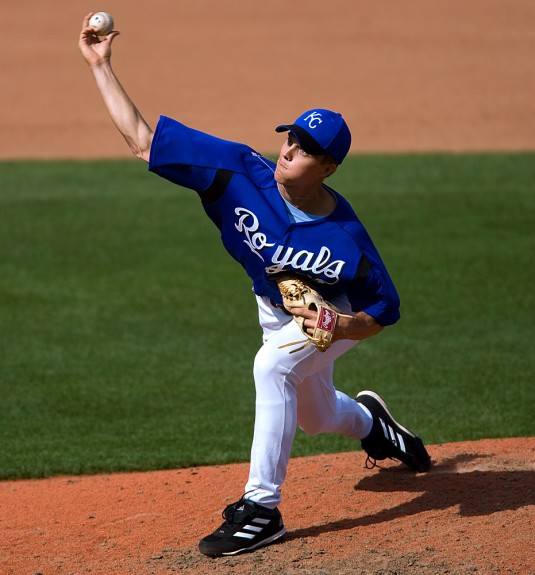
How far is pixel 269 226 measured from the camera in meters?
4.11

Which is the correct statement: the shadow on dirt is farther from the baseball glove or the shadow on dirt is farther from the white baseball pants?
the baseball glove

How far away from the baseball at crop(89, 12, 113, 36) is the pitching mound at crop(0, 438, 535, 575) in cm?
209

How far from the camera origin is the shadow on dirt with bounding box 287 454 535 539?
446cm

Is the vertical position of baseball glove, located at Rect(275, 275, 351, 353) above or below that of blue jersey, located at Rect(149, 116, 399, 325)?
below

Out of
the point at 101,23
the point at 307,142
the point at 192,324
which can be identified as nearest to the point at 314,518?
the point at 307,142

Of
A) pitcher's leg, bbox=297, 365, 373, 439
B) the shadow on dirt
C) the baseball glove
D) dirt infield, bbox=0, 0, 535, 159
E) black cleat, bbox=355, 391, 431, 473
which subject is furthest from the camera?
dirt infield, bbox=0, 0, 535, 159

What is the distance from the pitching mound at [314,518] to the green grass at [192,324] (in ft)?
2.02

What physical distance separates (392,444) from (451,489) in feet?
1.24

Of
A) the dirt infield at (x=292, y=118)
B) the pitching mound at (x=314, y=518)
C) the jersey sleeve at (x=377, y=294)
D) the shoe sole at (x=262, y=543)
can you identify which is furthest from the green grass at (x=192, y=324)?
the jersey sleeve at (x=377, y=294)

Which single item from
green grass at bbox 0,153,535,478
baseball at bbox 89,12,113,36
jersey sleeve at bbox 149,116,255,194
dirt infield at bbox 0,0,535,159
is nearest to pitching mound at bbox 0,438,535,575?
green grass at bbox 0,153,535,478

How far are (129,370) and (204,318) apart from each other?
4.35ft

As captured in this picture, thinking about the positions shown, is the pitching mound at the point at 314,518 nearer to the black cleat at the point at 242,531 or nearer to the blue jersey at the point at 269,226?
the black cleat at the point at 242,531

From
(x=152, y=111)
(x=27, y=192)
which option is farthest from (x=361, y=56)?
(x=27, y=192)

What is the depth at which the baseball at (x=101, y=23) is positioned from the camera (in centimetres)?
434
